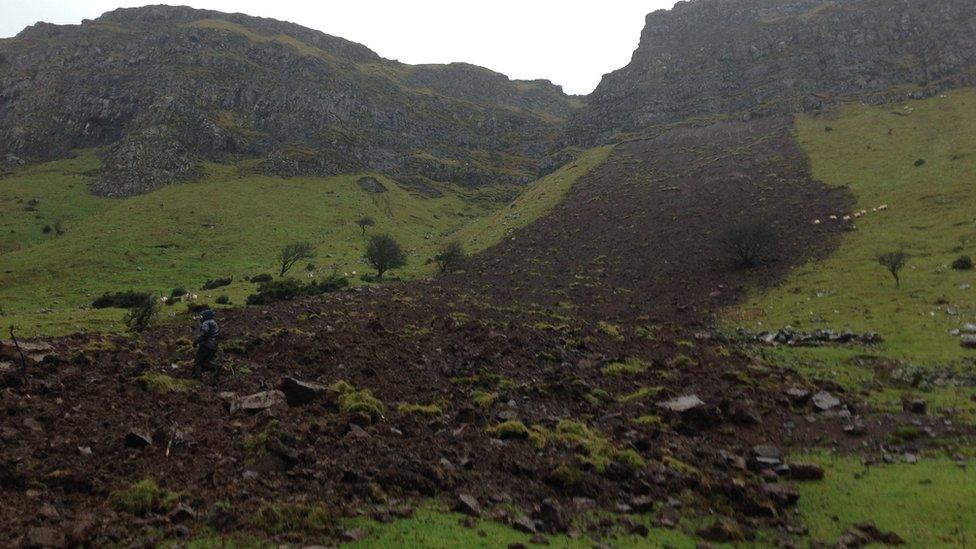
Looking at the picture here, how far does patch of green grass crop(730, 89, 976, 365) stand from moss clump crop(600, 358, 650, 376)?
457 inches

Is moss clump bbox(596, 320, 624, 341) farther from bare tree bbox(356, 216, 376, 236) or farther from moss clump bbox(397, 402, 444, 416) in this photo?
bare tree bbox(356, 216, 376, 236)

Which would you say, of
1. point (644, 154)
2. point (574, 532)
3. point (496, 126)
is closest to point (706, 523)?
point (574, 532)

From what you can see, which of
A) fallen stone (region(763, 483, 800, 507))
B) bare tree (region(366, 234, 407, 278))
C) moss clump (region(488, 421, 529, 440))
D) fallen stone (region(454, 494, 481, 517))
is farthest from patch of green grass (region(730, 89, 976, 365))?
bare tree (region(366, 234, 407, 278))

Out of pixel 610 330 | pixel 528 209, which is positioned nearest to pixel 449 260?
pixel 528 209

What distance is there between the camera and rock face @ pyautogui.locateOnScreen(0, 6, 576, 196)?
112 meters

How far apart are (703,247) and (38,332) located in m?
49.6

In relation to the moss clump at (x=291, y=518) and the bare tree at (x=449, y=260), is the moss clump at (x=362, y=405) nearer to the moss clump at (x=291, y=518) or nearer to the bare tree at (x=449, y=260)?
the moss clump at (x=291, y=518)

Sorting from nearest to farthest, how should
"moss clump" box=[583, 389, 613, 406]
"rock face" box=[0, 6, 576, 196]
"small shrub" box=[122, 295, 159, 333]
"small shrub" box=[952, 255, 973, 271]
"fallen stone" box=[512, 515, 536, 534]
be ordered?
"fallen stone" box=[512, 515, 536, 534]
"moss clump" box=[583, 389, 613, 406]
"small shrub" box=[122, 295, 159, 333]
"small shrub" box=[952, 255, 973, 271]
"rock face" box=[0, 6, 576, 196]

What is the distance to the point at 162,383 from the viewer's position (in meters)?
15.5

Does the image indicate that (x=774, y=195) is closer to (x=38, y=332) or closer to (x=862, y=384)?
(x=862, y=384)

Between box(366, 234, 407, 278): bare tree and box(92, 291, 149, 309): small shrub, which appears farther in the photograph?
box(366, 234, 407, 278): bare tree

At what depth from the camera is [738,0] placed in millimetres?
152625

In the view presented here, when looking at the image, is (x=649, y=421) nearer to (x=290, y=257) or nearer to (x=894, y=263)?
(x=894, y=263)

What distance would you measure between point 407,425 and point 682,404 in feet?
31.1
